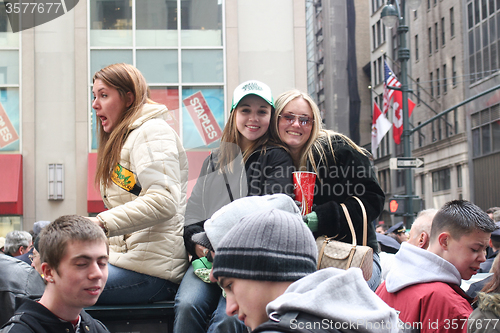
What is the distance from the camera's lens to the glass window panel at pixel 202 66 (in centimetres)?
1788

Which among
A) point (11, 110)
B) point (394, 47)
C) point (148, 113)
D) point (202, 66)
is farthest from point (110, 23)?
point (394, 47)

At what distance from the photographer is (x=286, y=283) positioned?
69.9 inches

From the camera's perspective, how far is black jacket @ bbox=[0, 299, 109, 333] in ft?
8.41

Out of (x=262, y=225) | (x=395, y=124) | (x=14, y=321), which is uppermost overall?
(x=395, y=124)

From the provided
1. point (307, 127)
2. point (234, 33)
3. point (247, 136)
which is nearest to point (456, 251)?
point (307, 127)

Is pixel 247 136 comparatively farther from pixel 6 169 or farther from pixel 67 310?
pixel 6 169

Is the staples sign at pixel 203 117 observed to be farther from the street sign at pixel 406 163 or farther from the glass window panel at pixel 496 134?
the glass window panel at pixel 496 134

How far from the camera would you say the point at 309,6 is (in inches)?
2857

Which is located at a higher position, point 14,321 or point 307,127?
point 307,127

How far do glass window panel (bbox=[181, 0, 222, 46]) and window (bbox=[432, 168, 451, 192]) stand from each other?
2825 cm

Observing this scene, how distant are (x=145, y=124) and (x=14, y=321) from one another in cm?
136

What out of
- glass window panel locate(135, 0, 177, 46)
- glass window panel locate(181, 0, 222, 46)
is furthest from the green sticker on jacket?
glass window panel locate(135, 0, 177, 46)

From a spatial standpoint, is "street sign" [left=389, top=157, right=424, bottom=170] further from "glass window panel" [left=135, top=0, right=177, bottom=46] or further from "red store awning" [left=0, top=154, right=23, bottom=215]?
"red store awning" [left=0, top=154, right=23, bottom=215]

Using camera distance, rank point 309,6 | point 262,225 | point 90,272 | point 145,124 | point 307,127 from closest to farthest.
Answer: point 262,225, point 90,272, point 145,124, point 307,127, point 309,6
